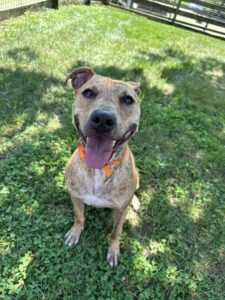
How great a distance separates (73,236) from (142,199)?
1.04 metres

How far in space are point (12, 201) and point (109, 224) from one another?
113 cm

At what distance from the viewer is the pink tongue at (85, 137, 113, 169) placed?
100 inches

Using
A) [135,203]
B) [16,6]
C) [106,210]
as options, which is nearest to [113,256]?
[106,210]

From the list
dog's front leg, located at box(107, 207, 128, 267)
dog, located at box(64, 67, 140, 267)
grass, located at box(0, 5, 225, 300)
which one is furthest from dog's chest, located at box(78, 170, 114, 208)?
grass, located at box(0, 5, 225, 300)

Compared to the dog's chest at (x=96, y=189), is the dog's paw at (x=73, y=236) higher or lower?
lower

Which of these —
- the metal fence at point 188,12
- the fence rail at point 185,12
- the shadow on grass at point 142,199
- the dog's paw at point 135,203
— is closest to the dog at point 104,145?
the shadow on grass at point 142,199

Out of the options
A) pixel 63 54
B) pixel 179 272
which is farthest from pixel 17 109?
pixel 179 272

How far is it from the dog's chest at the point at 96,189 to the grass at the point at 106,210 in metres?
0.69

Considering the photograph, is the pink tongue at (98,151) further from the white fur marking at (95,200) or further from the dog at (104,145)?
the white fur marking at (95,200)

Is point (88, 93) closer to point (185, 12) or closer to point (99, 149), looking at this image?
point (99, 149)

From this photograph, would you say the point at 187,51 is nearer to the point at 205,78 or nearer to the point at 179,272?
the point at 205,78

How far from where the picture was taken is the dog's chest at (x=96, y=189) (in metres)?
2.82

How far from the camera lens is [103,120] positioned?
2332 millimetres

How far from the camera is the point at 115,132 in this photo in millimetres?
2422
